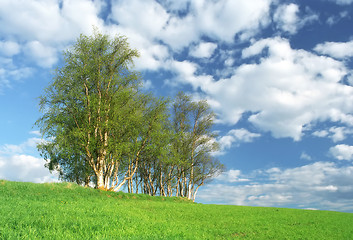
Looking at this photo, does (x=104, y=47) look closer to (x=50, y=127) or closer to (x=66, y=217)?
(x=50, y=127)

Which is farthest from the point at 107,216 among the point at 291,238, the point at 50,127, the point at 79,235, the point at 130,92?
the point at 130,92

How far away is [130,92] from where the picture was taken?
3753 centimetres

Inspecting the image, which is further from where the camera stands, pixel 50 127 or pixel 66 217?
pixel 50 127

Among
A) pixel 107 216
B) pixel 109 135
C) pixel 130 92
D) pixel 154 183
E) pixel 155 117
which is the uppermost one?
pixel 130 92

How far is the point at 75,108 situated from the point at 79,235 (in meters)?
26.1

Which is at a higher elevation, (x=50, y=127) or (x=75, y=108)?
(x=75, y=108)

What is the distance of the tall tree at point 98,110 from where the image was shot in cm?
3306

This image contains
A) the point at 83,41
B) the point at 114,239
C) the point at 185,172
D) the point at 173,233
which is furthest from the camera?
the point at 185,172

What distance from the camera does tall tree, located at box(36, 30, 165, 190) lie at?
108 ft

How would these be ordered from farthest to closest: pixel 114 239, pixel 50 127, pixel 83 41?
pixel 83 41
pixel 50 127
pixel 114 239

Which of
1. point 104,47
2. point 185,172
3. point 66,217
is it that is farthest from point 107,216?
point 185,172

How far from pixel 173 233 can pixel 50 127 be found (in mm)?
26062

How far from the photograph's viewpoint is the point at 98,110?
33.8 metres

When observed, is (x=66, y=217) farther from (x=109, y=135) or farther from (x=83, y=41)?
(x=83, y=41)
